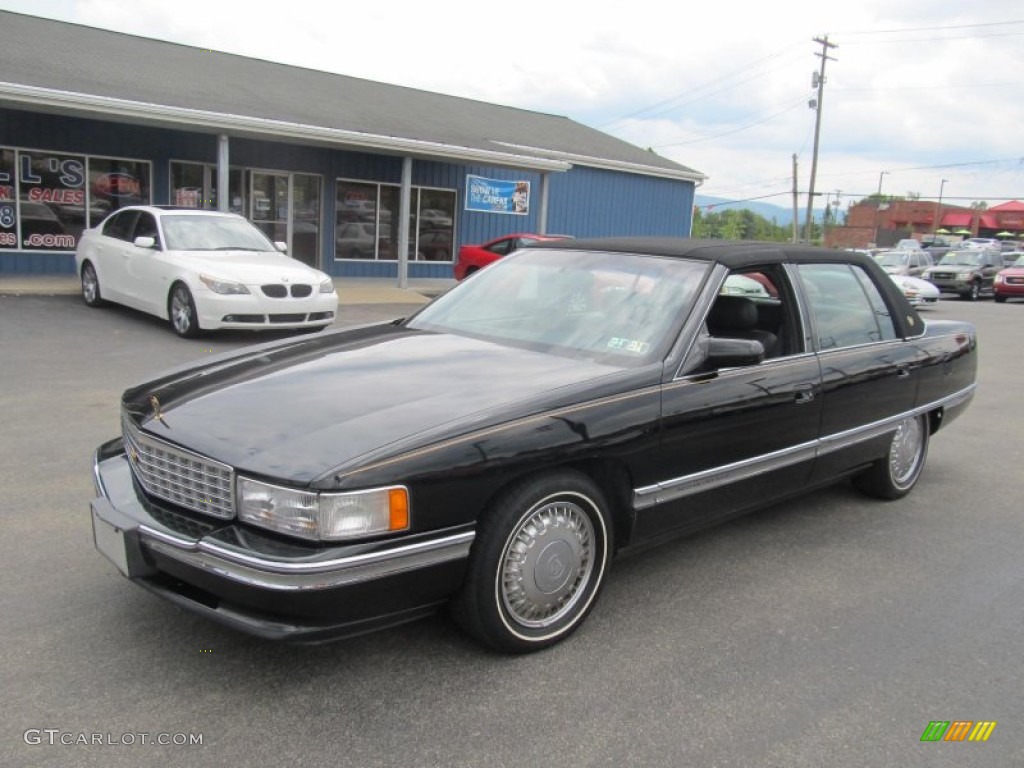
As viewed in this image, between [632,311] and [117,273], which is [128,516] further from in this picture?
[117,273]

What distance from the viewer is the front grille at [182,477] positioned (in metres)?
2.76

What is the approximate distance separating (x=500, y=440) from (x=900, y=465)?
11.4ft

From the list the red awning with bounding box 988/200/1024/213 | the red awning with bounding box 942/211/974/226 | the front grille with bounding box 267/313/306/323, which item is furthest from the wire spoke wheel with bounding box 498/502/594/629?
the red awning with bounding box 988/200/1024/213

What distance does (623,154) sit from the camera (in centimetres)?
2597

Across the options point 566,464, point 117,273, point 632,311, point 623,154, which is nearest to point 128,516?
point 566,464

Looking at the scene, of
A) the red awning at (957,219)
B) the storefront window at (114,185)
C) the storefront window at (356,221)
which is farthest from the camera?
the red awning at (957,219)

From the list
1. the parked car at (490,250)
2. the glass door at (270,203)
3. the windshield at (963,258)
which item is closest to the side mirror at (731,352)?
the parked car at (490,250)

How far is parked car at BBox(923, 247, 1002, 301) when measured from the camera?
27.2 metres

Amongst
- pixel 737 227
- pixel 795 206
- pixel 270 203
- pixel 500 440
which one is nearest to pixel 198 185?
pixel 270 203

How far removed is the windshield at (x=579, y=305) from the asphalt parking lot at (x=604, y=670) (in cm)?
115

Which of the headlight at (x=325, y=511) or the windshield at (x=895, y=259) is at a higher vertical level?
the windshield at (x=895, y=259)

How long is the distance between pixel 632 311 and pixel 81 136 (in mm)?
15514

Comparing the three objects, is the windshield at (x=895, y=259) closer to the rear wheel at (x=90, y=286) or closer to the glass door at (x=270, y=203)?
the glass door at (x=270, y=203)

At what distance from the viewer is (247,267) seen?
10.3 metres
